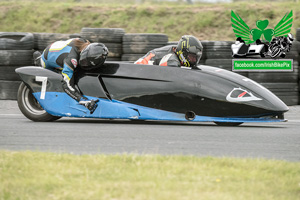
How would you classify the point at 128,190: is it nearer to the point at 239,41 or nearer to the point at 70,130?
the point at 70,130

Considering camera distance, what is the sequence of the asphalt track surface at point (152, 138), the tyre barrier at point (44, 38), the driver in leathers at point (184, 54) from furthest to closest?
the tyre barrier at point (44, 38), the driver in leathers at point (184, 54), the asphalt track surface at point (152, 138)

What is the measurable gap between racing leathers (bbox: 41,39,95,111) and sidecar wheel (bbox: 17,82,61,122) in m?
0.43

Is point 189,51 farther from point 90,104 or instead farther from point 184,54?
point 90,104

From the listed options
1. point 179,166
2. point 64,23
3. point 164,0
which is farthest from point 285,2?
point 179,166

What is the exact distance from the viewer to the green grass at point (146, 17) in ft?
51.0

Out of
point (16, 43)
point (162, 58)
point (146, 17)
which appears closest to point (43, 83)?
point (162, 58)

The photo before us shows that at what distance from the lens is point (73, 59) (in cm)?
681

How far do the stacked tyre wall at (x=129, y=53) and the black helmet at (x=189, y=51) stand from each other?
291 cm

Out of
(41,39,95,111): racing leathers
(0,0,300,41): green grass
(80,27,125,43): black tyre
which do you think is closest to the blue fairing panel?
(41,39,95,111): racing leathers

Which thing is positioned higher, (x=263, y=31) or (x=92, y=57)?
(x=92, y=57)

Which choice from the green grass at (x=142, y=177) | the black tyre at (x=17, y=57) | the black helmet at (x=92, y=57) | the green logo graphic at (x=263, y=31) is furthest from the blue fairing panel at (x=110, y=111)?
the green logo graphic at (x=263, y=31)

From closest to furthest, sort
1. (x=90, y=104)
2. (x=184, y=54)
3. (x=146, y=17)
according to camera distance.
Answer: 1. (x=90, y=104)
2. (x=184, y=54)
3. (x=146, y=17)

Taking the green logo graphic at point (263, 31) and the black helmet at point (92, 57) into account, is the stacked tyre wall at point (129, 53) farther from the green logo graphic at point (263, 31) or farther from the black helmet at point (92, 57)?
the black helmet at point (92, 57)

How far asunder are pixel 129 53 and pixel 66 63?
332cm
